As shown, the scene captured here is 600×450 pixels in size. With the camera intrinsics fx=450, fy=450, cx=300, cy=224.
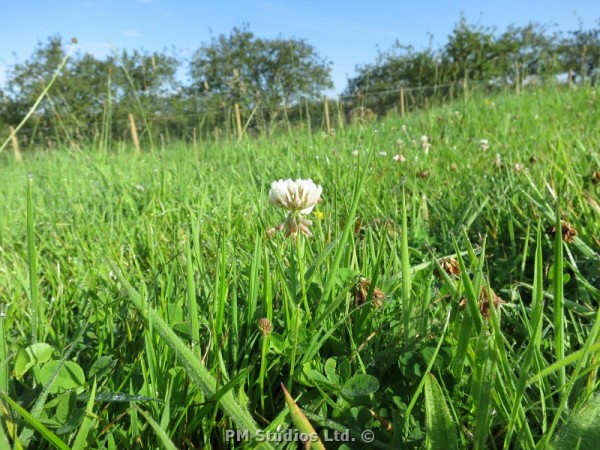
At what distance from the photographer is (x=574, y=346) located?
0.92 metres

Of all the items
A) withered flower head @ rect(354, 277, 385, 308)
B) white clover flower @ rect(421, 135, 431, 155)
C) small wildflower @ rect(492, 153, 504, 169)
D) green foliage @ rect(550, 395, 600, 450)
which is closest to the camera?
green foliage @ rect(550, 395, 600, 450)

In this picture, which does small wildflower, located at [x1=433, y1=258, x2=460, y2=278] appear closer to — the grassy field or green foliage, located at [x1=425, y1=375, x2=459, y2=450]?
the grassy field

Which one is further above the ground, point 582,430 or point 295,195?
point 295,195

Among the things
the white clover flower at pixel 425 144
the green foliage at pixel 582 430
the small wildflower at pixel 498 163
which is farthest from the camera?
the white clover flower at pixel 425 144

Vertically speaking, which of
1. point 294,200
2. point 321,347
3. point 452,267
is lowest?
point 321,347

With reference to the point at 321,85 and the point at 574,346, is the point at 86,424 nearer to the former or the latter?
the point at 574,346

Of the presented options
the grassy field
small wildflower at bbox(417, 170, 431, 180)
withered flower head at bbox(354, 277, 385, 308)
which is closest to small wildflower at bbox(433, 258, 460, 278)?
the grassy field

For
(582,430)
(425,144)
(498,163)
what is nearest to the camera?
(582,430)

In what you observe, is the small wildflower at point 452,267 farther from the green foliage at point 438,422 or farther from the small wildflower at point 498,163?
the small wildflower at point 498,163

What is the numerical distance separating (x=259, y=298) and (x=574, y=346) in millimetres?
664

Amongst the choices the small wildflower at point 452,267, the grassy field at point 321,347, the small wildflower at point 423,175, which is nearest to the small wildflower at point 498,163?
the small wildflower at point 423,175

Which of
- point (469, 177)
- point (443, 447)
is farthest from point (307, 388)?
point (469, 177)

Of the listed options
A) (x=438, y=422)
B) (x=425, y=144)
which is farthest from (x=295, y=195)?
(x=425, y=144)

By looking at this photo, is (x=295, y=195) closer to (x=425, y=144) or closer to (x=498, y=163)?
(x=498, y=163)
